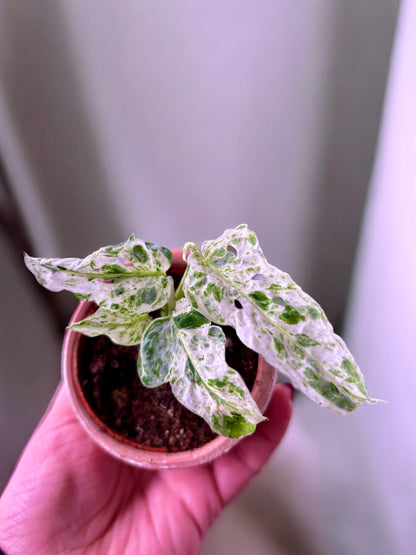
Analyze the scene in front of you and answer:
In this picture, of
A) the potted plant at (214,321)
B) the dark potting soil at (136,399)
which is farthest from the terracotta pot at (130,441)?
the potted plant at (214,321)

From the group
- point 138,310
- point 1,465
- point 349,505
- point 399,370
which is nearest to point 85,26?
point 138,310

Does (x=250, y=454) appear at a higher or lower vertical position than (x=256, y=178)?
lower

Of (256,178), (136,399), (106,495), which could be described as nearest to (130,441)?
(136,399)

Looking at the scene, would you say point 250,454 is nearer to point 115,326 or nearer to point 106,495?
point 106,495

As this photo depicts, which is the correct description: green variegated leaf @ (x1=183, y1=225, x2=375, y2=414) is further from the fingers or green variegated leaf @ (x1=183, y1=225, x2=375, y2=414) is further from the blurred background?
the fingers

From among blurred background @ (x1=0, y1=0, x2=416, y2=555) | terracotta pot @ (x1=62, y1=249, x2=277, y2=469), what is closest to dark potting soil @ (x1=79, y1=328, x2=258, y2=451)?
terracotta pot @ (x1=62, y1=249, x2=277, y2=469)

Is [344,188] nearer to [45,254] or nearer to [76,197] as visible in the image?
[76,197]
